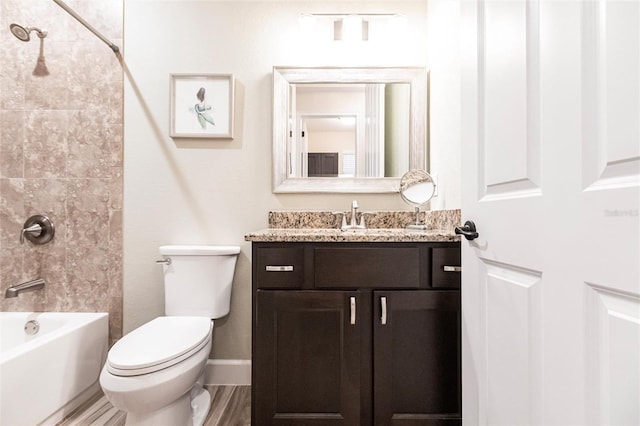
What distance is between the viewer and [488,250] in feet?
3.08

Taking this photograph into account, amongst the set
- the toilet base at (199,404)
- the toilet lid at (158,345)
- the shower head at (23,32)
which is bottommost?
the toilet base at (199,404)

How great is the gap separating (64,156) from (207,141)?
83 cm

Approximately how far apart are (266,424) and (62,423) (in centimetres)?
109

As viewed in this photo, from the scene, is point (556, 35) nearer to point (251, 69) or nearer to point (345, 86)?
point (345, 86)

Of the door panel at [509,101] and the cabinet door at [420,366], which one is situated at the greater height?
the door panel at [509,101]

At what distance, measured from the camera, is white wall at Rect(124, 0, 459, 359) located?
6.18ft

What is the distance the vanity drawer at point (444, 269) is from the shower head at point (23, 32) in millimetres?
2401

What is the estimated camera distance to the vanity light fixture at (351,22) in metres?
1.83

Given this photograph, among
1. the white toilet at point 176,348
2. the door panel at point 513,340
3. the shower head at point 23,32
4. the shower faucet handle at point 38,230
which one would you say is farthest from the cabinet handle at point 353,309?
the shower head at point 23,32

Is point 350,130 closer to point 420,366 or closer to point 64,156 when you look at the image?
point 420,366

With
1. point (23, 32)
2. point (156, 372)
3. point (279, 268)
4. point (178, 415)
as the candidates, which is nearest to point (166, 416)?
point (178, 415)

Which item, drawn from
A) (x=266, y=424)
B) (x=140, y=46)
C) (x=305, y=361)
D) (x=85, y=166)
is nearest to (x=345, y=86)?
(x=140, y=46)

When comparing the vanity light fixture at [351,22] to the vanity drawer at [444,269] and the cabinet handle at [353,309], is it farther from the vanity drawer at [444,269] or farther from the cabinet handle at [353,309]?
the cabinet handle at [353,309]

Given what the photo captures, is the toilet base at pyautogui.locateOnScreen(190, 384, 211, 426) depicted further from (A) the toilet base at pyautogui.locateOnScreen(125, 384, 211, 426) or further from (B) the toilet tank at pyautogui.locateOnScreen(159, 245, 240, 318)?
(B) the toilet tank at pyautogui.locateOnScreen(159, 245, 240, 318)
